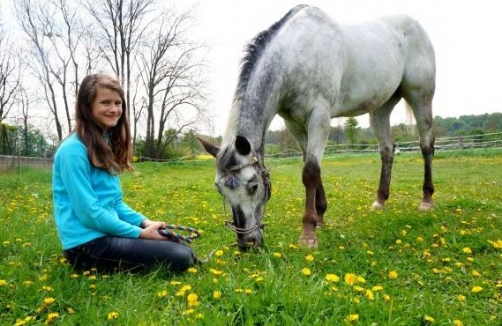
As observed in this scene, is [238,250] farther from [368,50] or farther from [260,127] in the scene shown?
[368,50]

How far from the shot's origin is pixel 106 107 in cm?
295

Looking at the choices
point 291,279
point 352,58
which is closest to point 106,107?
point 291,279

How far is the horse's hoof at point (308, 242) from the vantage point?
3.97 m

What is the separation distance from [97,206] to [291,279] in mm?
1467

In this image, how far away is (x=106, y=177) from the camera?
3.04 metres

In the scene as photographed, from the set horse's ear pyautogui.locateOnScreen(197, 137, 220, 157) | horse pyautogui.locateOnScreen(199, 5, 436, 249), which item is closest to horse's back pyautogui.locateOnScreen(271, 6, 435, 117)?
horse pyautogui.locateOnScreen(199, 5, 436, 249)

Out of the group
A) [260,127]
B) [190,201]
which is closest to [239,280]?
[260,127]

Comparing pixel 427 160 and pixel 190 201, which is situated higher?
pixel 427 160

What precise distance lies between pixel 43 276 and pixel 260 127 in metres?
2.25

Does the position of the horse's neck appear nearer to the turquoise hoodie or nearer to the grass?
the grass

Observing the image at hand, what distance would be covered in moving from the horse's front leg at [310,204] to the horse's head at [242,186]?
2.39 feet

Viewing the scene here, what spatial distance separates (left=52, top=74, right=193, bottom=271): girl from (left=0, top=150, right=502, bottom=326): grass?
0.14 metres

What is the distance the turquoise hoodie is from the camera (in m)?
2.75

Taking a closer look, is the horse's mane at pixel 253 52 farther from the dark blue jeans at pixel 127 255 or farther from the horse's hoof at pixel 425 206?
the horse's hoof at pixel 425 206
